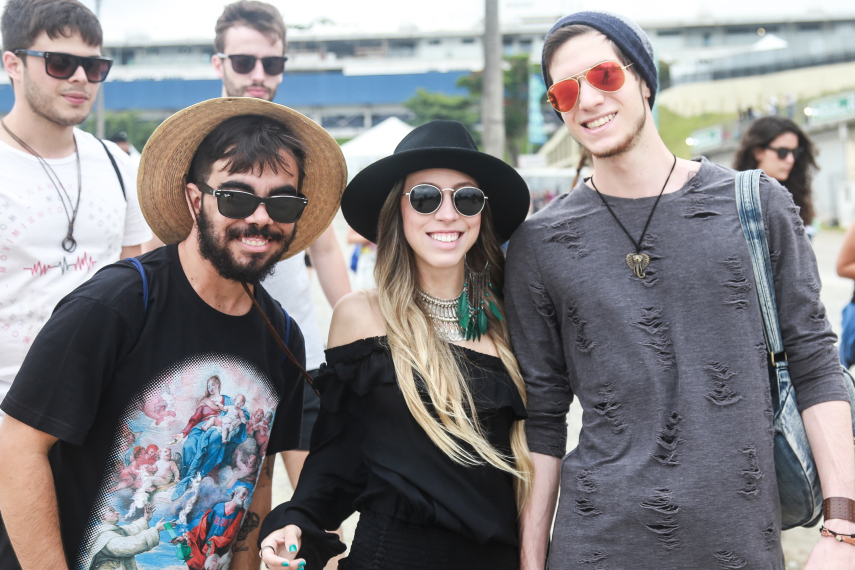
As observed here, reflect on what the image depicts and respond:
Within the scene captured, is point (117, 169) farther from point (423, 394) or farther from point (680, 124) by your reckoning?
point (680, 124)

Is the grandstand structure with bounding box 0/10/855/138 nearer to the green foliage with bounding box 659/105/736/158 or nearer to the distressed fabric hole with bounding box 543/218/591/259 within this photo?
the green foliage with bounding box 659/105/736/158

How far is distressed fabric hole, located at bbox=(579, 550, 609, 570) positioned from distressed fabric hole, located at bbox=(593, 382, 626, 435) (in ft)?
1.13

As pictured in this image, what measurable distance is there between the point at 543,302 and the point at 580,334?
170 millimetres

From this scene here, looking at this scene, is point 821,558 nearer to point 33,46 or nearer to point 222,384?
point 222,384

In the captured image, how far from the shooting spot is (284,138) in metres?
2.29

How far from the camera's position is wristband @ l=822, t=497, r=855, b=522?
1.86 m

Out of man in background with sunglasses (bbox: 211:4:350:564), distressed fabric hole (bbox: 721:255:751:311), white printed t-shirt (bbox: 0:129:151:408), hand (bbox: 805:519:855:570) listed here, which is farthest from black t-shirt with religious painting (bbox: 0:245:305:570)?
hand (bbox: 805:519:855:570)

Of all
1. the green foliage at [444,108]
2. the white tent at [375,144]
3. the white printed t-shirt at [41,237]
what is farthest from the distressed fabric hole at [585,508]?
the green foliage at [444,108]

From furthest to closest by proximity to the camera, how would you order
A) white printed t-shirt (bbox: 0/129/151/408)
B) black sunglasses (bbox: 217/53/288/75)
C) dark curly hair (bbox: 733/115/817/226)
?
dark curly hair (bbox: 733/115/817/226) → black sunglasses (bbox: 217/53/288/75) → white printed t-shirt (bbox: 0/129/151/408)

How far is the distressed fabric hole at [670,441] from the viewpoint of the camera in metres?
A: 1.93

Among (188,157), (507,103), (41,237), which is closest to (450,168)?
(188,157)

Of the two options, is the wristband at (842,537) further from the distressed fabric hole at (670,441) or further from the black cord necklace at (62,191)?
the black cord necklace at (62,191)

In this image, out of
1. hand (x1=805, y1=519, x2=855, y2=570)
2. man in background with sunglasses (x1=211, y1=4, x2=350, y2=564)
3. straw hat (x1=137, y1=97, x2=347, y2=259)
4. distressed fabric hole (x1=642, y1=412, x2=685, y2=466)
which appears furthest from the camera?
man in background with sunglasses (x1=211, y1=4, x2=350, y2=564)

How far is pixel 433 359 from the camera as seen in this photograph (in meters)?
2.28
